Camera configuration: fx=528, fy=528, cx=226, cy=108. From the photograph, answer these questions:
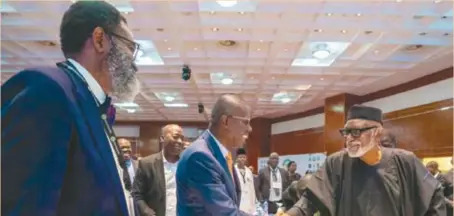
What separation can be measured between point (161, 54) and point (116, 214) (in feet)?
36.3

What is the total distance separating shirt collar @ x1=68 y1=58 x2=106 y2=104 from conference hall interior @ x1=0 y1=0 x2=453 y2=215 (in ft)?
12.9

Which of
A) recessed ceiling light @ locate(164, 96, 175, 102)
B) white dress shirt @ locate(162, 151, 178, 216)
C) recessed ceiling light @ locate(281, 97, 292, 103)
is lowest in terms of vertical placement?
white dress shirt @ locate(162, 151, 178, 216)

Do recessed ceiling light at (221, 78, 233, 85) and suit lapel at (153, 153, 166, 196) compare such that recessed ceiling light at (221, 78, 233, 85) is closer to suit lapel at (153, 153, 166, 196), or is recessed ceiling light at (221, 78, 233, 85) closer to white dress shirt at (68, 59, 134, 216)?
suit lapel at (153, 153, 166, 196)

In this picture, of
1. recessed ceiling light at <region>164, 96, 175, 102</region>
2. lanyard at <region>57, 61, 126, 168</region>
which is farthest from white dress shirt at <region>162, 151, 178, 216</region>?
recessed ceiling light at <region>164, 96, 175, 102</region>

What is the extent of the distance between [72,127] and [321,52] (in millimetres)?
10960

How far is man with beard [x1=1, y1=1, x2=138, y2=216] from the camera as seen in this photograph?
1103 mm

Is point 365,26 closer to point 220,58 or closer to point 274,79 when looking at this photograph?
point 220,58

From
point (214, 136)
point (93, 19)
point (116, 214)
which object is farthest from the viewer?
point (214, 136)

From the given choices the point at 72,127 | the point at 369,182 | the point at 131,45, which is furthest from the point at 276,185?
the point at 72,127

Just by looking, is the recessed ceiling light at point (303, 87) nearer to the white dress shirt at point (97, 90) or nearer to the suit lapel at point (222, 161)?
the suit lapel at point (222, 161)

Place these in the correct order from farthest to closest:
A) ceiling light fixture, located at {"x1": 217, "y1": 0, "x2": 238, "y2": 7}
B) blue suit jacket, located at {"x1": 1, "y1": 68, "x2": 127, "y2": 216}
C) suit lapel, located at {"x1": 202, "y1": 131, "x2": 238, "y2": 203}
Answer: ceiling light fixture, located at {"x1": 217, "y1": 0, "x2": 238, "y2": 7} → suit lapel, located at {"x1": 202, "y1": 131, "x2": 238, "y2": 203} → blue suit jacket, located at {"x1": 1, "y1": 68, "x2": 127, "y2": 216}

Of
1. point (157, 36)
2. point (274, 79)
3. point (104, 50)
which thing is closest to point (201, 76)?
point (274, 79)

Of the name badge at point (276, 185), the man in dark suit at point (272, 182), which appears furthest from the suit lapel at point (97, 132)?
the name badge at point (276, 185)

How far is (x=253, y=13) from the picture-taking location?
9.18 meters
